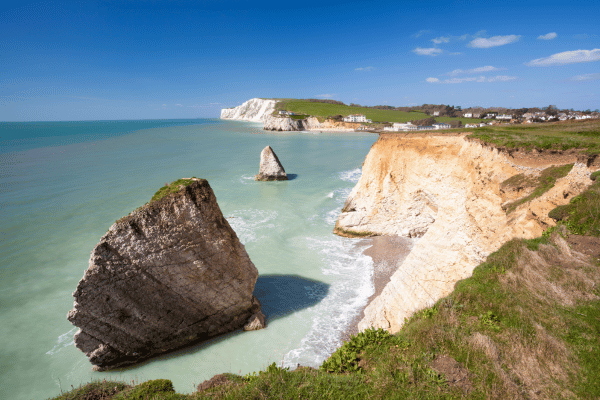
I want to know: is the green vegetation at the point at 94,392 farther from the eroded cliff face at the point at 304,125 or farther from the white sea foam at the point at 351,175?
the eroded cliff face at the point at 304,125

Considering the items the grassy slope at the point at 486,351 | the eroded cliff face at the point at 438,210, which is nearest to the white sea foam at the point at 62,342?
the grassy slope at the point at 486,351

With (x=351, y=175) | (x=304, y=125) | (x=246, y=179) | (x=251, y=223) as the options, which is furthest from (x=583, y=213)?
(x=304, y=125)

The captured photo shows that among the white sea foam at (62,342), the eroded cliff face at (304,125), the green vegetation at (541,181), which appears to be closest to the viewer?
the green vegetation at (541,181)

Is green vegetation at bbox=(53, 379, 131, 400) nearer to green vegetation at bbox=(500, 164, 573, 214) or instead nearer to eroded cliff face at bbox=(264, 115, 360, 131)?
green vegetation at bbox=(500, 164, 573, 214)

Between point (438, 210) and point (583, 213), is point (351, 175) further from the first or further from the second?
point (583, 213)

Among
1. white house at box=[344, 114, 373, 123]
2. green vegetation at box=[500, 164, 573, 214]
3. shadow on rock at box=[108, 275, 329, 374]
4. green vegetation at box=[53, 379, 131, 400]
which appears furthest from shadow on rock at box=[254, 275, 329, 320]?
white house at box=[344, 114, 373, 123]
